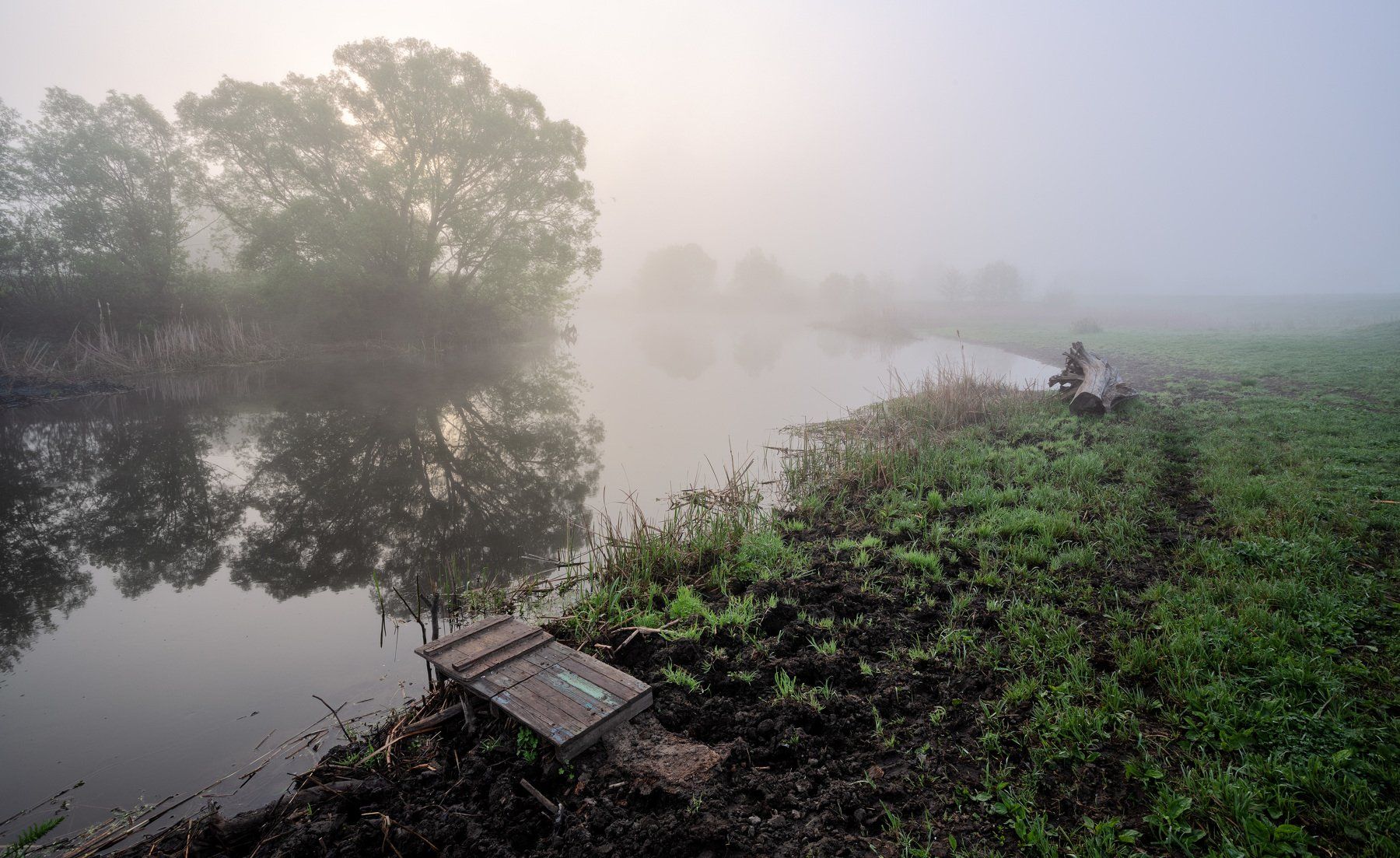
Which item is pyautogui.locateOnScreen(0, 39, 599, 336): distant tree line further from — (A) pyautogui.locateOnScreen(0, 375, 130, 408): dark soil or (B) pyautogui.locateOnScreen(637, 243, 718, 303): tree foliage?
(B) pyautogui.locateOnScreen(637, 243, 718, 303): tree foliage

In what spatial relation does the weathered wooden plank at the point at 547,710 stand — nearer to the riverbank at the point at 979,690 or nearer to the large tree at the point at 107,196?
the riverbank at the point at 979,690

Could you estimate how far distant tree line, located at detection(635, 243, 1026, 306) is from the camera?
76.2 metres

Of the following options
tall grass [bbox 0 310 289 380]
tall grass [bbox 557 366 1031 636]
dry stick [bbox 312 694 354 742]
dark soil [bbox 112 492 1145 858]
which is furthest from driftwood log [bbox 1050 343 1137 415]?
tall grass [bbox 0 310 289 380]

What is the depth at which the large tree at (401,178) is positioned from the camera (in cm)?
Result: 2370

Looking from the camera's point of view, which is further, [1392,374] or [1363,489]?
[1392,374]

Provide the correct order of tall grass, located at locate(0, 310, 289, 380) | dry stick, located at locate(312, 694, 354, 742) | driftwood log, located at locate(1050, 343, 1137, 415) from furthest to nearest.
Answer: tall grass, located at locate(0, 310, 289, 380), driftwood log, located at locate(1050, 343, 1137, 415), dry stick, located at locate(312, 694, 354, 742)

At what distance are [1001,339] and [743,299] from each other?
169ft

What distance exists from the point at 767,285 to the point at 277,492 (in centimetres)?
7631

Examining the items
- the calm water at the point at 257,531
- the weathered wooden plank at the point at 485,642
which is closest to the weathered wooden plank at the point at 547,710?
the weathered wooden plank at the point at 485,642

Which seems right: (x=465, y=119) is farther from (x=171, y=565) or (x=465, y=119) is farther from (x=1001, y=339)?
(x=1001, y=339)

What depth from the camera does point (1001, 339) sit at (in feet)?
115

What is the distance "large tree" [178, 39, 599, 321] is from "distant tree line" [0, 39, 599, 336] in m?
0.07

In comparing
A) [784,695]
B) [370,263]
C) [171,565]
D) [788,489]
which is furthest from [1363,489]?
[370,263]

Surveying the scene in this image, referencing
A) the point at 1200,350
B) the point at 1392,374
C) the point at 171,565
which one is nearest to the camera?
the point at 171,565
